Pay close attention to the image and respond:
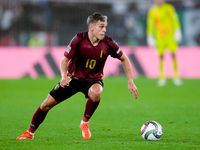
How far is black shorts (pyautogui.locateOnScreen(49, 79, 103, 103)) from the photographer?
5.38m

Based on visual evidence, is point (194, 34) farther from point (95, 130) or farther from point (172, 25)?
point (95, 130)

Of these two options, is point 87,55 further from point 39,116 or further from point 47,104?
point 39,116

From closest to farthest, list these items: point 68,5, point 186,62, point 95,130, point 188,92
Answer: point 95,130, point 188,92, point 186,62, point 68,5

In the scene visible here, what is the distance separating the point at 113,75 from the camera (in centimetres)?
1688

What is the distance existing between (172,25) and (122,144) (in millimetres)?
9692

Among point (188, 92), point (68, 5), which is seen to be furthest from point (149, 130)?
point (68, 5)

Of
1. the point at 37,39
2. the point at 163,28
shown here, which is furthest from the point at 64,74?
the point at 37,39

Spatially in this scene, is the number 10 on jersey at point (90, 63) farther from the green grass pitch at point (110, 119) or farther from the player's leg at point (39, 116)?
the green grass pitch at point (110, 119)

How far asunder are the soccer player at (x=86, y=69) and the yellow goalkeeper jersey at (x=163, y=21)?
8447mm

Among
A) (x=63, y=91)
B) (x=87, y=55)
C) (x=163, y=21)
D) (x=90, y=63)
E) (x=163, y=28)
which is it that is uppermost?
(x=87, y=55)

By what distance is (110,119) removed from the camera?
7.28 meters

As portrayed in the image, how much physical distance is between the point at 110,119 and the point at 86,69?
1.94 m

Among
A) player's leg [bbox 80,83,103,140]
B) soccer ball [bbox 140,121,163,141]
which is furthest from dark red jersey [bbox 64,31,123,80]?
soccer ball [bbox 140,121,163,141]

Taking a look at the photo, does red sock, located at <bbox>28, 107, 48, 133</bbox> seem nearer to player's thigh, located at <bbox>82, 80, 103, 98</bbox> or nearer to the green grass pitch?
the green grass pitch
